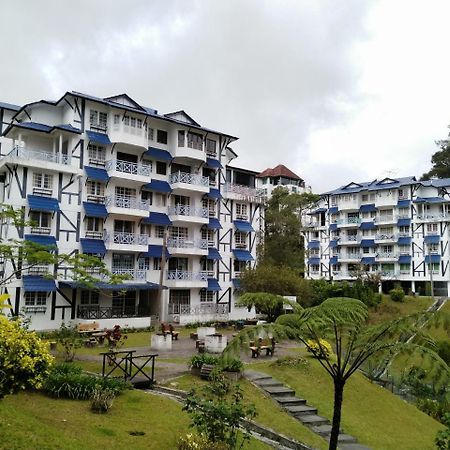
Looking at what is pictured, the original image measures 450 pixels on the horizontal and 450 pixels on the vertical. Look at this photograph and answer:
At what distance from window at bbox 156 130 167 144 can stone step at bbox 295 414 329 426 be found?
28.8m

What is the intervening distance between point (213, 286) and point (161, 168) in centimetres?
1134

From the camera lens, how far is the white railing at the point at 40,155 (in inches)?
1204

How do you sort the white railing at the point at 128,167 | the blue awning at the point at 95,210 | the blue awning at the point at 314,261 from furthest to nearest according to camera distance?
the blue awning at the point at 314,261 → the white railing at the point at 128,167 → the blue awning at the point at 95,210

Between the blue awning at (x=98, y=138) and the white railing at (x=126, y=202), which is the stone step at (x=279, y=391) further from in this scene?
the blue awning at (x=98, y=138)

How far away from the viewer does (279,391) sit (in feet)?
55.6

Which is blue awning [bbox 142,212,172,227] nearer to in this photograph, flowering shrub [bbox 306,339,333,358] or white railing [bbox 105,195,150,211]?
white railing [bbox 105,195,150,211]

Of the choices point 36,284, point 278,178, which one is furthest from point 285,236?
point 278,178

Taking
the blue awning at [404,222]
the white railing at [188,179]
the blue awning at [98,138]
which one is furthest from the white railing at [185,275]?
the blue awning at [404,222]

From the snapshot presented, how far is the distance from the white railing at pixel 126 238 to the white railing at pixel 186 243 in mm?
3047

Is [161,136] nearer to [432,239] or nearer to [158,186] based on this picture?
[158,186]

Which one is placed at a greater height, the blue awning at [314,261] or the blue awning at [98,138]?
the blue awning at [98,138]

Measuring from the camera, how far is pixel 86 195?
3403cm

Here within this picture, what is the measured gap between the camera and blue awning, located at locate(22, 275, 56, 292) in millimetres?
29570

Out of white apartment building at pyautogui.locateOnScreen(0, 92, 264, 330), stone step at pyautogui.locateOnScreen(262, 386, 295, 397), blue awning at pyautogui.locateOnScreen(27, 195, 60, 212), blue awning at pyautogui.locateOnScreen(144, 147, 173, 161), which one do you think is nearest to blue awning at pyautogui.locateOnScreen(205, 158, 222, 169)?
white apartment building at pyautogui.locateOnScreen(0, 92, 264, 330)
